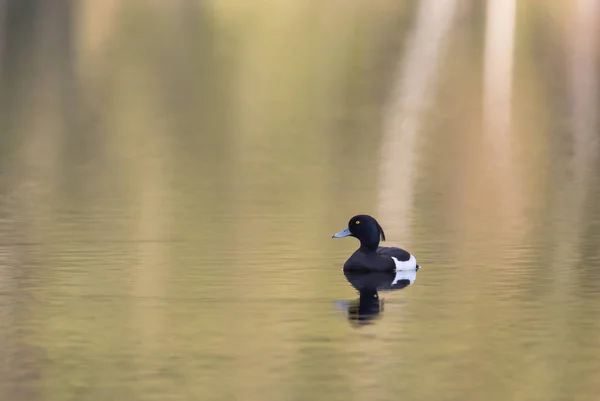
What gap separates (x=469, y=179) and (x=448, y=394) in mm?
12900

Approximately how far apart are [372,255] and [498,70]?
25.5 meters

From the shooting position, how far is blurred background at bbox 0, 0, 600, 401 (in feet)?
36.7

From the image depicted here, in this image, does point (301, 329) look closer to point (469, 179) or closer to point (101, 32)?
point (469, 179)

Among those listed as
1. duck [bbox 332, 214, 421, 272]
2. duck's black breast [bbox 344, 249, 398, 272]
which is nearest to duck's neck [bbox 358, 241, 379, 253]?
duck [bbox 332, 214, 421, 272]

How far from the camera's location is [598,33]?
164ft

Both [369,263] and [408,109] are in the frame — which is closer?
[369,263]

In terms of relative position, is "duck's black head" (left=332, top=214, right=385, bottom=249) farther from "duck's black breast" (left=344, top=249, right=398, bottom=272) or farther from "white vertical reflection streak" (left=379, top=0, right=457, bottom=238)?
"white vertical reflection streak" (left=379, top=0, right=457, bottom=238)

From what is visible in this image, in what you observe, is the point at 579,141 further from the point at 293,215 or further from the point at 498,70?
the point at 498,70

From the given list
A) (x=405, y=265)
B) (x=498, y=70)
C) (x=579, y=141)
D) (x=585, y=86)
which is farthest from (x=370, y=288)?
(x=498, y=70)

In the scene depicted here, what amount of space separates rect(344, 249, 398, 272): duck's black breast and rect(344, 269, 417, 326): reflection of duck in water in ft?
0.16

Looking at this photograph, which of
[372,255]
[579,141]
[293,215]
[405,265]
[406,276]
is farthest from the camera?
[579,141]

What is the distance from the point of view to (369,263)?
50.9 ft

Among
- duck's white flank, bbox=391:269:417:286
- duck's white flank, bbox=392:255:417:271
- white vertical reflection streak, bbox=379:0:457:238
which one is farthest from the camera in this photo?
white vertical reflection streak, bbox=379:0:457:238

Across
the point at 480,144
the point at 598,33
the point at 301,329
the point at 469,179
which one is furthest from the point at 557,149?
the point at 598,33
